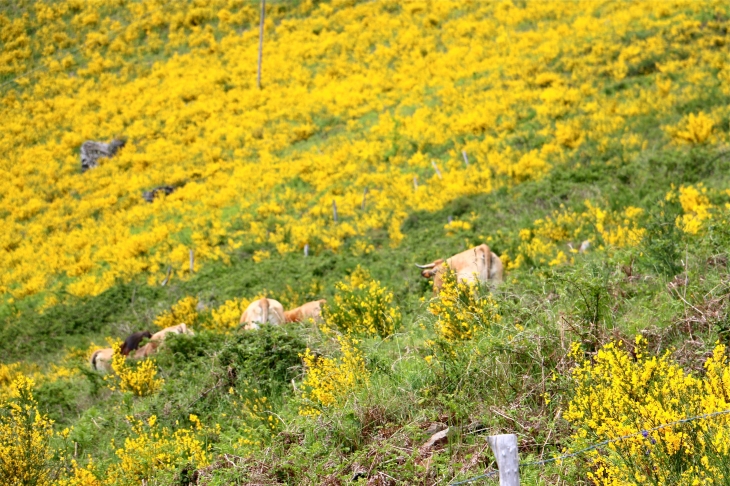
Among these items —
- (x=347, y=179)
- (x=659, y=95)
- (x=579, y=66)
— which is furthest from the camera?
(x=579, y=66)

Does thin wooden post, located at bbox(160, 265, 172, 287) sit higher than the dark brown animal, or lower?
lower

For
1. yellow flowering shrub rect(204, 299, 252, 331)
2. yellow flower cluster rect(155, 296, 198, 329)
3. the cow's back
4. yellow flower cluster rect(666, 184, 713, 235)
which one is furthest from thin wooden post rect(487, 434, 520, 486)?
yellow flower cluster rect(155, 296, 198, 329)

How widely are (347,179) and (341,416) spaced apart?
1470 cm

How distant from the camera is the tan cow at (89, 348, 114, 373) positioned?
11258 mm

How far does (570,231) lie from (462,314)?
592 centimetres

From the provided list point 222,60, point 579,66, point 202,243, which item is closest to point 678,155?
point 579,66

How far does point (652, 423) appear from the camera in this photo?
3662 millimetres

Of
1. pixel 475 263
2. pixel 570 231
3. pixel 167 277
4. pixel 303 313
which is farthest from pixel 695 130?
pixel 167 277

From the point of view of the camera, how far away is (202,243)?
18.2m

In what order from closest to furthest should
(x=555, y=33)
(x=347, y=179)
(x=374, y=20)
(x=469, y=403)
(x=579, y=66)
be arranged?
(x=469, y=403) → (x=347, y=179) → (x=579, y=66) → (x=555, y=33) → (x=374, y=20)

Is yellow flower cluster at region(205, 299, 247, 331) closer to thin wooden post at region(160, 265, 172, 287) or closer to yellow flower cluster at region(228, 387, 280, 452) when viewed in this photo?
thin wooden post at region(160, 265, 172, 287)

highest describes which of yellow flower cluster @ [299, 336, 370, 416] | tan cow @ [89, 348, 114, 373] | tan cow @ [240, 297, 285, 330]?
yellow flower cluster @ [299, 336, 370, 416]

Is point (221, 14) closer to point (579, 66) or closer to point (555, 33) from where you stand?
point (555, 33)

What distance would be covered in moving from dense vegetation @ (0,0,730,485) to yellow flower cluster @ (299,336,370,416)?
0.03 metres
